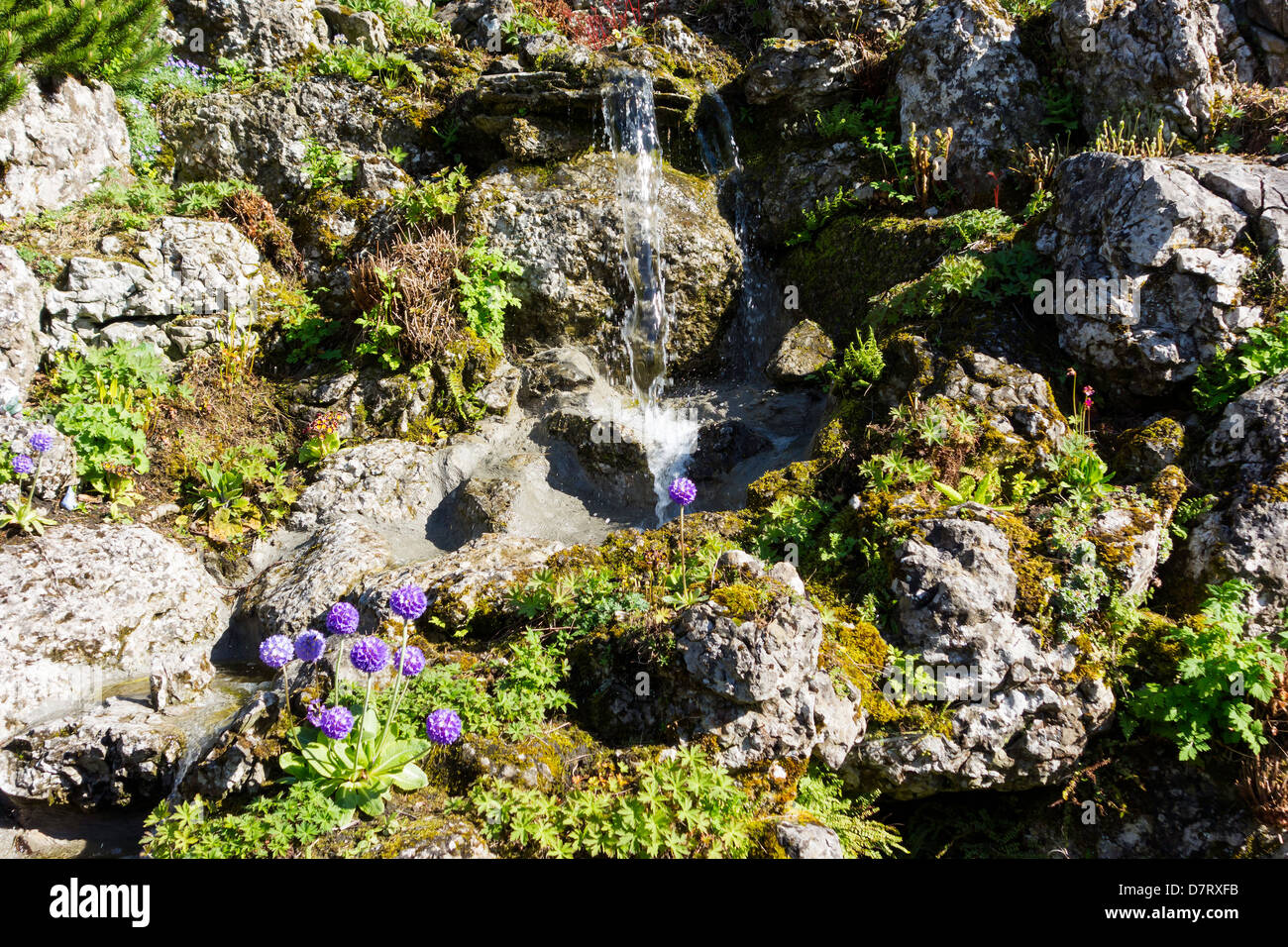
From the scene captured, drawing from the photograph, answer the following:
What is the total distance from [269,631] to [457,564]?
1.94 meters

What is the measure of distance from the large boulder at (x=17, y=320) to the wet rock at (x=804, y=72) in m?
9.80

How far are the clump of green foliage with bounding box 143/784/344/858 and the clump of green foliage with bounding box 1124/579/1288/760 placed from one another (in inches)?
191

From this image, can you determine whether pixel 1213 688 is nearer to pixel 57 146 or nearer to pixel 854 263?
pixel 854 263

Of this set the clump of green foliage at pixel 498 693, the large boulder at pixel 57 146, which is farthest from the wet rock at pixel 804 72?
the clump of green foliage at pixel 498 693

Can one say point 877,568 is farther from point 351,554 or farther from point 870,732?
point 351,554

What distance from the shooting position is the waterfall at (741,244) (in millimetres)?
10305

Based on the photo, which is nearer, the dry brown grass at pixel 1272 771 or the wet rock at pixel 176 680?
the dry brown grass at pixel 1272 771

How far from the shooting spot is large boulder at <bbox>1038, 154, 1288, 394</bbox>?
20.5 ft

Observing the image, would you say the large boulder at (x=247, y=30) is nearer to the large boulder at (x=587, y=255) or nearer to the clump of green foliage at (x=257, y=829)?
the large boulder at (x=587, y=255)

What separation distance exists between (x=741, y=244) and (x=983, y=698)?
7.70m

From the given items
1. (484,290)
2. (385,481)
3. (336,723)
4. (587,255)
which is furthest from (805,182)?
(336,723)

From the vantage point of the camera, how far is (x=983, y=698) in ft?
15.1

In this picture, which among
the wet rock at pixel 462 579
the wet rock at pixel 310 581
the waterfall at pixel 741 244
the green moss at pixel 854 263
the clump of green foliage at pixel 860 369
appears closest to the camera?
the wet rock at pixel 462 579
